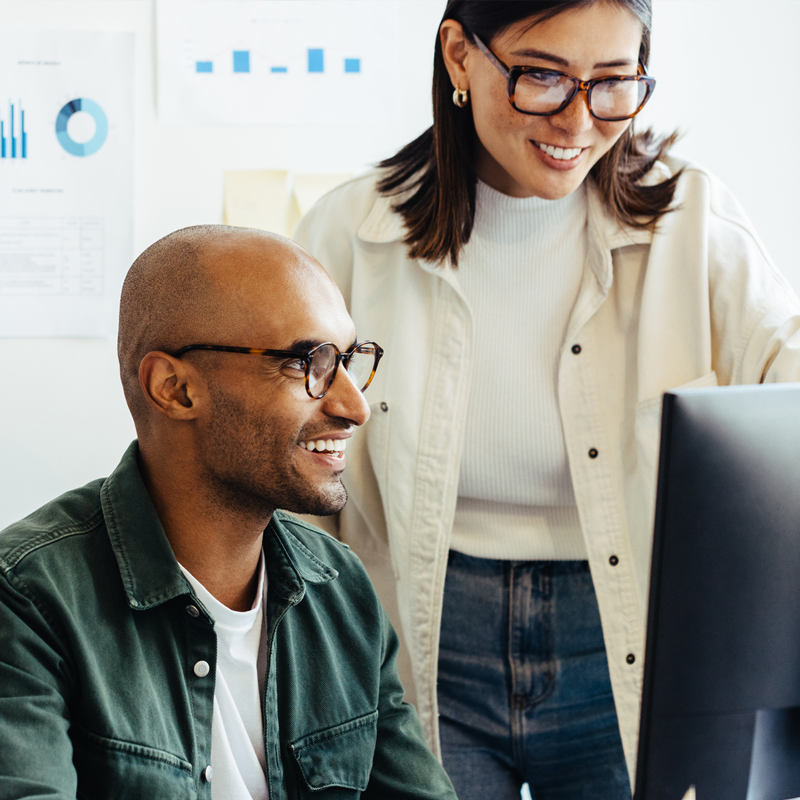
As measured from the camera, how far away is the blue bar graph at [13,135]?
1.57 meters

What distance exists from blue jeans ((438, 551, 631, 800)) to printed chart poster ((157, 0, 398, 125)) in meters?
A: 0.88

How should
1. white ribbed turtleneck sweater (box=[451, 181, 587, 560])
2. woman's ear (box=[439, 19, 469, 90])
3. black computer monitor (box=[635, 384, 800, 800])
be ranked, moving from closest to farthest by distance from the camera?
black computer monitor (box=[635, 384, 800, 800])
woman's ear (box=[439, 19, 469, 90])
white ribbed turtleneck sweater (box=[451, 181, 587, 560])

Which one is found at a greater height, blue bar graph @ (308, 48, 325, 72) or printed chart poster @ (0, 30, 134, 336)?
blue bar graph @ (308, 48, 325, 72)

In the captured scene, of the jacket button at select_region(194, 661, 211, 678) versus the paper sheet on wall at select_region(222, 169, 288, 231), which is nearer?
the jacket button at select_region(194, 661, 211, 678)

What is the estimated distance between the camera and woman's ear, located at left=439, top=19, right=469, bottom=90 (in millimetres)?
1136

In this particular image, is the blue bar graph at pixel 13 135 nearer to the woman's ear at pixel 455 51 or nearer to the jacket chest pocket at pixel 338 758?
the woman's ear at pixel 455 51

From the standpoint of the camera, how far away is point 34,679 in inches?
29.8

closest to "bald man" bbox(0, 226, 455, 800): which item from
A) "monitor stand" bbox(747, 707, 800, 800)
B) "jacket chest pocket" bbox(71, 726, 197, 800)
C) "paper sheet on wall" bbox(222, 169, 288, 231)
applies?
"jacket chest pocket" bbox(71, 726, 197, 800)

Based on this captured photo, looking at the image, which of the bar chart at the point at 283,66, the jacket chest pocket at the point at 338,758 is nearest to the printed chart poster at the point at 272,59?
the bar chart at the point at 283,66

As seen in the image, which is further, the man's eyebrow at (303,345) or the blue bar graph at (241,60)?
the blue bar graph at (241,60)

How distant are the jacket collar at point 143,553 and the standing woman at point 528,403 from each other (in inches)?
11.7

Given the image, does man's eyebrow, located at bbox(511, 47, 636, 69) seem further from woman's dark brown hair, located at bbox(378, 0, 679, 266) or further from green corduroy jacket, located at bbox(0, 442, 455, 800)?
green corduroy jacket, located at bbox(0, 442, 455, 800)

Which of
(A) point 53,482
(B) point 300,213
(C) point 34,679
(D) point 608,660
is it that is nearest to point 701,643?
(C) point 34,679

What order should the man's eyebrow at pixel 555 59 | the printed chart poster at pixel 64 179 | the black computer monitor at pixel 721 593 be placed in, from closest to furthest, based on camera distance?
the black computer monitor at pixel 721 593, the man's eyebrow at pixel 555 59, the printed chart poster at pixel 64 179
